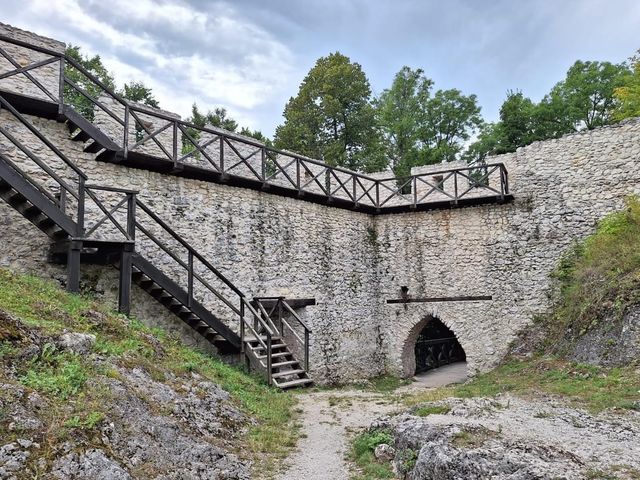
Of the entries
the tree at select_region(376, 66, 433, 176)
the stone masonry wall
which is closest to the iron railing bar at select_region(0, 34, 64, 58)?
the stone masonry wall

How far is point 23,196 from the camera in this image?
21.4ft

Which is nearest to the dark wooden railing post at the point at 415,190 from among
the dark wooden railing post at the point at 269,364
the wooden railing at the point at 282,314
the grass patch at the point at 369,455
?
the wooden railing at the point at 282,314

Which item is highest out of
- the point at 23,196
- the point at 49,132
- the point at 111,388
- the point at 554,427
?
the point at 49,132

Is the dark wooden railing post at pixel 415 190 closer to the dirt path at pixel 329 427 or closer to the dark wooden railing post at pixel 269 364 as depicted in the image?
the dirt path at pixel 329 427

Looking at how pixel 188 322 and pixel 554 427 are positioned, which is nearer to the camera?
pixel 554 427

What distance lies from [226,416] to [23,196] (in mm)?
4138

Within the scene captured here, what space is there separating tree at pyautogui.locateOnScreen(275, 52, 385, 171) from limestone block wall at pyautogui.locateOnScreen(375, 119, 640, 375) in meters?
11.4

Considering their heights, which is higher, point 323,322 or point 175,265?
point 175,265

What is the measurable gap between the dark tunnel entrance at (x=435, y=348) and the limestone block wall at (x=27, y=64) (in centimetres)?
1243

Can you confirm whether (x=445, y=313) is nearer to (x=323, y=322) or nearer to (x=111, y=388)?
(x=323, y=322)

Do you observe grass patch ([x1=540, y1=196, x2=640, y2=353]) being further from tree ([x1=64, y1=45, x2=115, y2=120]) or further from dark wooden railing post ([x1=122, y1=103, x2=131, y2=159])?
tree ([x1=64, y1=45, x2=115, y2=120])

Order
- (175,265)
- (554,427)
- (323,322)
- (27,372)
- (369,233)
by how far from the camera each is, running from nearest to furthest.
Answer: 1. (27,372)
2. (554,427)
3. (175,265)
4. (323,322)
5. (369,233)

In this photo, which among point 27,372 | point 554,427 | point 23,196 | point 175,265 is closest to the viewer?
point 27,372

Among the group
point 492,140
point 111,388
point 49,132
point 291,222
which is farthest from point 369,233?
point 492,140
